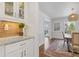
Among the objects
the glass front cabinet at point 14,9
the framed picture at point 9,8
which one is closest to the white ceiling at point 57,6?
the glass front cabinet at point 14,9

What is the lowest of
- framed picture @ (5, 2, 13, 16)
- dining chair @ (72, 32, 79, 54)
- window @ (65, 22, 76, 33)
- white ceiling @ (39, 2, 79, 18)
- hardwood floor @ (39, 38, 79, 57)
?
hardwood floor @ (39, 38, 79, 57)

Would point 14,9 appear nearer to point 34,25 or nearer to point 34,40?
point 34,25

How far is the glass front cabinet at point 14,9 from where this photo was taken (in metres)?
2.51

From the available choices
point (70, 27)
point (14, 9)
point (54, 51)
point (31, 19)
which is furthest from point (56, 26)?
point (14, 9)

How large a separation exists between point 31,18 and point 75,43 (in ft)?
8.62

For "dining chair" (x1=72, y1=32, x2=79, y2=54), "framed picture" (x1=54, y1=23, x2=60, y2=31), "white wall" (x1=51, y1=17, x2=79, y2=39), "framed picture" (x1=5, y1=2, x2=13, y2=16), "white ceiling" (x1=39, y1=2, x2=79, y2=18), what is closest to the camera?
"framed picture" (x1=5, y1=2, x2=13, y2=16)

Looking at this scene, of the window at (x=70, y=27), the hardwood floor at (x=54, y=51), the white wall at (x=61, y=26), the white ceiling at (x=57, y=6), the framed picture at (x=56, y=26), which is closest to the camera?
the hardwood floor at (x=54, y=51)

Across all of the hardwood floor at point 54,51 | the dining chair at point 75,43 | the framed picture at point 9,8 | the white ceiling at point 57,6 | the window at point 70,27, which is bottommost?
the hardwood floor at point 54,51

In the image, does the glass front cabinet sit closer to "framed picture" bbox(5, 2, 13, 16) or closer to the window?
"framed picture" bbox(5, 2, 13, 16)

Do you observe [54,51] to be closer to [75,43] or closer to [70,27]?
[75,43]

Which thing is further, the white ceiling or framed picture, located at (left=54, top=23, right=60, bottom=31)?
framed picture, located at (left=54, top=23, right=60, bottom=31)

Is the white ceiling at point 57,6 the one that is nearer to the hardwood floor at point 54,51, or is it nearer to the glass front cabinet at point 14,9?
the hardwood floor at point 54,51

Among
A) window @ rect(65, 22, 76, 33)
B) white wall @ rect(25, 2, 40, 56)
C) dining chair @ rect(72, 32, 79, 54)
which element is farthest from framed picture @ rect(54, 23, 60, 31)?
white wall @ rect(25, 2, 40, 56)

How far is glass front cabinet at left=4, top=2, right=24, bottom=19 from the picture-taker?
98.7 inches
